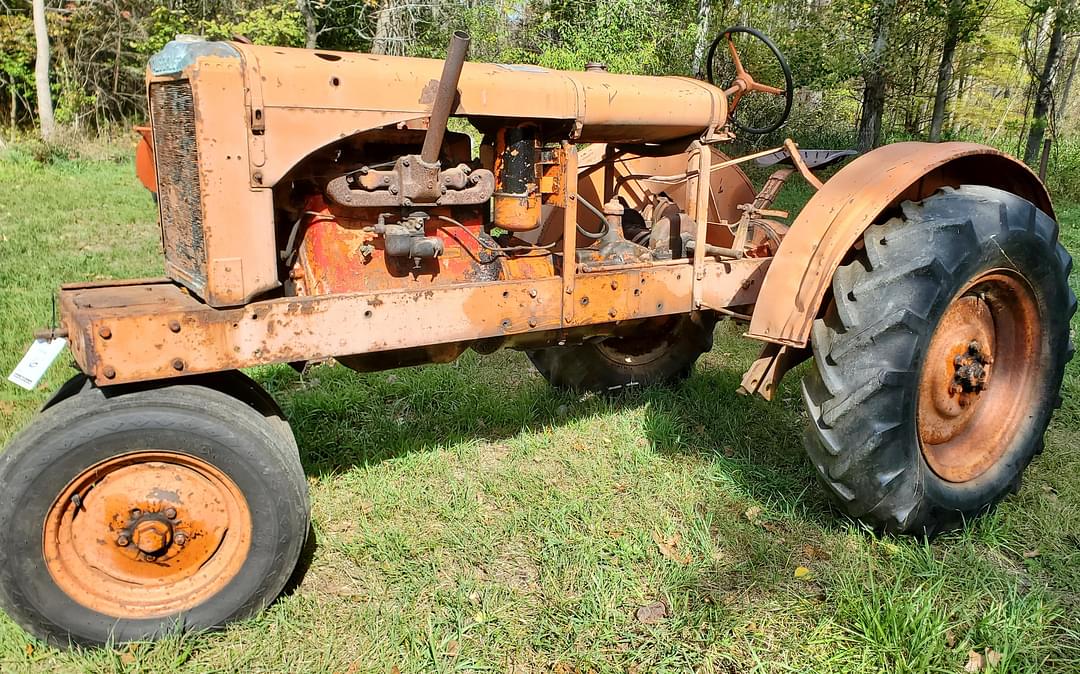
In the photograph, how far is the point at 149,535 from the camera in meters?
2.17

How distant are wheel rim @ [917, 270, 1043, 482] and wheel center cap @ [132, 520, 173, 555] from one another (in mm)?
2512

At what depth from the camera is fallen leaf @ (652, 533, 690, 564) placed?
2.74m

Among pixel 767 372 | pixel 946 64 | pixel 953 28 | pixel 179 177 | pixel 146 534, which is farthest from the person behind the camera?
pixel 946 64

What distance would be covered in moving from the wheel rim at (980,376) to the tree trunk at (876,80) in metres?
9.37

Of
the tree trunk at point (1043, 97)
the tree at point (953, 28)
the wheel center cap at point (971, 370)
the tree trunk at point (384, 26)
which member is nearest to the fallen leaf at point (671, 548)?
the wheel center cap at point (971, 370)

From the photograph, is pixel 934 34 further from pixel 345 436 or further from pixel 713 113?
pixel 345 436

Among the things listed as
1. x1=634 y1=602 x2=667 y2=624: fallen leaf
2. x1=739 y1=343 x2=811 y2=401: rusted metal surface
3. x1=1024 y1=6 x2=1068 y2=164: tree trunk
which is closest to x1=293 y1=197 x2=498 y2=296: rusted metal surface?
x1=739 y1=343 x2=811 y2=401: rusted metal surface

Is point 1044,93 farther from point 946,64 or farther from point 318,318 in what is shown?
point 318,318

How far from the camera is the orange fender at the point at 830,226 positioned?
256 centimetres

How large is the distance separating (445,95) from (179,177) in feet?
2.90

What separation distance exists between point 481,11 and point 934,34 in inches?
301

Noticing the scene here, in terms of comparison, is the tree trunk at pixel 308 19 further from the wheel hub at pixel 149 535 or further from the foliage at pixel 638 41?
the wheel hub at pixel 149 535

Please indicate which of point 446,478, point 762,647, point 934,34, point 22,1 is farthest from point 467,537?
point 22,1

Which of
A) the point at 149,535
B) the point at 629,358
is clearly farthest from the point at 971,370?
the point at 149,535
